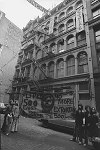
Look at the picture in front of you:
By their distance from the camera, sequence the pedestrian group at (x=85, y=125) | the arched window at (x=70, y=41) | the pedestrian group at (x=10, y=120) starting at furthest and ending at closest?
1. the arched window at (x=70, y=41)
2. the pedestrian group at (x=10, y=120)
3. the pedestrian group at (x=85, y=125)

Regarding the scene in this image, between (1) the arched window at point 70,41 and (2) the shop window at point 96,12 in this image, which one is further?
(1) the arched window at point 70,41

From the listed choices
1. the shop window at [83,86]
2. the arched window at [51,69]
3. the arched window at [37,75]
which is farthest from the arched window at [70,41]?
the arched window at [37,75]

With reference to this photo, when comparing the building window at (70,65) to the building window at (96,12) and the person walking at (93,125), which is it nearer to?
the building window at (96,12)

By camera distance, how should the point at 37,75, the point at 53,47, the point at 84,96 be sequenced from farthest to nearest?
1. the point at 37,75
2. the point at 53,47
3. the point at 84,96

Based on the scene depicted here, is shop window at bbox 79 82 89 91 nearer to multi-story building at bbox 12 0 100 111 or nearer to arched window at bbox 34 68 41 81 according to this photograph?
multi-story building at bbox 12 0 100 111

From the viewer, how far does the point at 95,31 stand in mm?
15320

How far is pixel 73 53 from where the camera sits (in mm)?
16156

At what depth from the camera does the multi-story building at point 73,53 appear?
44.1 feet

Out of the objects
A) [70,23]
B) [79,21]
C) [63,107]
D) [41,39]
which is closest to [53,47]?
[70,23]

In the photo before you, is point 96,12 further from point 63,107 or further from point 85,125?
point 85,125

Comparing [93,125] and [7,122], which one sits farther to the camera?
[7,122]

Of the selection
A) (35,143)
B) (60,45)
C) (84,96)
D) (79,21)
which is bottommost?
(35,143)

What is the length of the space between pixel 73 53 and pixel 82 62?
199 cm

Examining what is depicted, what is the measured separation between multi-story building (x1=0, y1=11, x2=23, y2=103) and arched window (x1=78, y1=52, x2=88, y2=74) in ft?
63.7
